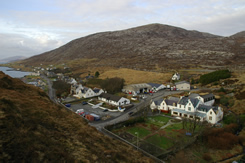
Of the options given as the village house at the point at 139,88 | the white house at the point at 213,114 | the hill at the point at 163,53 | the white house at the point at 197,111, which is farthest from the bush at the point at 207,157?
the hill at the point at 163,53

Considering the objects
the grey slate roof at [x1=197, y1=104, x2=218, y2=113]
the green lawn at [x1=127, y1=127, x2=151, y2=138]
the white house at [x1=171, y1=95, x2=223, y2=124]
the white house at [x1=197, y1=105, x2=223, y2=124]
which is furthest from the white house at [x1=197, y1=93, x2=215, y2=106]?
the green lawn at [x1=127, y1=127, x2=151, y2=138]

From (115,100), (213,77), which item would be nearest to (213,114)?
(115,100)

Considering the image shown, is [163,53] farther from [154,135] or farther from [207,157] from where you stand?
[207,157]

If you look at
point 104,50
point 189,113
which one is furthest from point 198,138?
point 104,50

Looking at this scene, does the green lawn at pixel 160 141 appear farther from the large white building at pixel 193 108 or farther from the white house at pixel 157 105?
the white house at pixel 157 105

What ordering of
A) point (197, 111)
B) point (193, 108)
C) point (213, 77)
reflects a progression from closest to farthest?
point (197, 111)
point (193, 108)
point (213, 77)

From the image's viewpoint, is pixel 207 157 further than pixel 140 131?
No

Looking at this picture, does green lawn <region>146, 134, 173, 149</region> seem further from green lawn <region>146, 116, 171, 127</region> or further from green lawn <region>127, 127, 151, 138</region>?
green lawn <region>146, 116, 171, 127</region>
